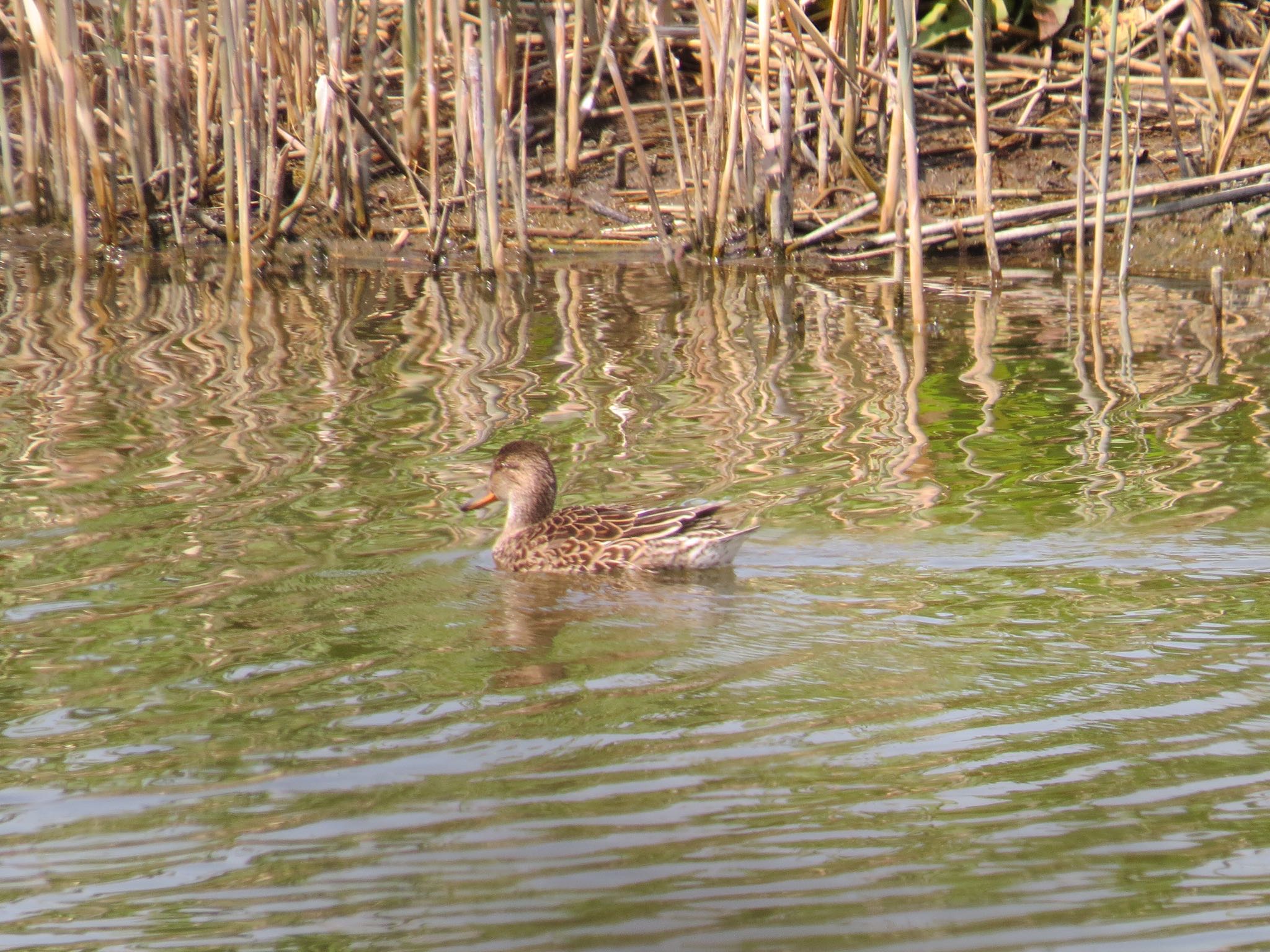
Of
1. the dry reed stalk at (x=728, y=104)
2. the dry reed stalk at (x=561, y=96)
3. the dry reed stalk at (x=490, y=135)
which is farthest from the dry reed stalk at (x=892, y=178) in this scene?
the dry reed stalk at (x=490, y=135)

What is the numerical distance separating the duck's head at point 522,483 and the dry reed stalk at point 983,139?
13.3 ft

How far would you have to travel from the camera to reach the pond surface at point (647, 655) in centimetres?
326

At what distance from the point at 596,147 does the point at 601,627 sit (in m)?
8.24

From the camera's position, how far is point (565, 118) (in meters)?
12.2

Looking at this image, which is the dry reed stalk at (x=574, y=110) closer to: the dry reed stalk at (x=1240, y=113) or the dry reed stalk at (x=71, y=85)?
the dry reed stalk at (x=71, y=85)

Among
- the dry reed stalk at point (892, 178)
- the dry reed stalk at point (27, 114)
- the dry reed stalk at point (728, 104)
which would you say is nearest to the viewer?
the dry reed stalk at point (728, 104)

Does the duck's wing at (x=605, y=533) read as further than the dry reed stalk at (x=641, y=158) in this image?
No

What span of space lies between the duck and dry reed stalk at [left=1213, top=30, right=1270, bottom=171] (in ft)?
20.2

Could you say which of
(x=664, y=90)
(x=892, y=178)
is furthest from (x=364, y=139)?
(x=892, y=178)

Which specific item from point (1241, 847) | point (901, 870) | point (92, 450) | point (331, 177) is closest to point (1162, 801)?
point (1241, 847)

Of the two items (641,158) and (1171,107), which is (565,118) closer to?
(641,158)

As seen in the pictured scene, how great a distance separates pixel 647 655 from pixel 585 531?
132 centimetres

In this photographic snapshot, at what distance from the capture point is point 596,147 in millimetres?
12844

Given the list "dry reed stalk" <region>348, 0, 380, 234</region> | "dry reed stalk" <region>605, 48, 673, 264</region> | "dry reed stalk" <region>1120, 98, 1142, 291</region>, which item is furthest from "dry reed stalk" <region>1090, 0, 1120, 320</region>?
"dry reed stalk" <region>348, 0, 380, 234</region>
